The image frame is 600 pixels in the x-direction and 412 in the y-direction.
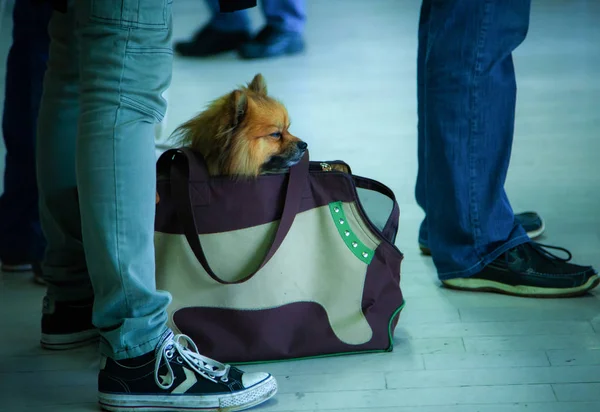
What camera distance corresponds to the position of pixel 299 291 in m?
1.57

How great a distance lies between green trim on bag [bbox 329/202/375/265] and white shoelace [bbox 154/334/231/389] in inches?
13.1

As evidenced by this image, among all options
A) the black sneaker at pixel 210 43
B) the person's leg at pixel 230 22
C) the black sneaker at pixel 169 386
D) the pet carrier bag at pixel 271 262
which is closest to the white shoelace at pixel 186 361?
the black sneaker at pixel 169 386

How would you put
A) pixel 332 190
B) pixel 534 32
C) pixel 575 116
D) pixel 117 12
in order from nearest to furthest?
pixel 117 12, pixel 332 190, pixel 575 116, pixel 534 32

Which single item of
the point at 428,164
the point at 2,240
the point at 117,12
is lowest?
the point at 2,240

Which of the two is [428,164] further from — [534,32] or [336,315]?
[534,32]

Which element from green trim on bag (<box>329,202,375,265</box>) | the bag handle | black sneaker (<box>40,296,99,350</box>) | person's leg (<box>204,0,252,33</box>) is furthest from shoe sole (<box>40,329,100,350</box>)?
person's leg (<box>204,0,252,33</box>)

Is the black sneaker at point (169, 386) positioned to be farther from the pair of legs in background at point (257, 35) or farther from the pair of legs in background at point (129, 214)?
the pair of legs in background at point (257, 35)

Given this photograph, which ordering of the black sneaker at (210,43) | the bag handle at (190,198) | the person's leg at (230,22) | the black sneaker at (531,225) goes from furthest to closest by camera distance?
the person's leg at (230,22) → the black sneaker at (210,43) → the black sneaker at (531,225) → the bag handle at (190,198)

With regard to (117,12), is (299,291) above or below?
below

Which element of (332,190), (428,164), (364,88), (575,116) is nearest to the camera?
(332,190)

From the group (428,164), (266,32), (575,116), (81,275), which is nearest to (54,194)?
(81,275)

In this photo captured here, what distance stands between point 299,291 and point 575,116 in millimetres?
1913

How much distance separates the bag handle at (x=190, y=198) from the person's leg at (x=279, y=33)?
270 cm

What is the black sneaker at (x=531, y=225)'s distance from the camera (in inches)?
83.0
